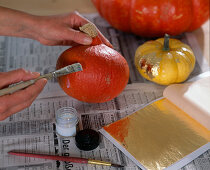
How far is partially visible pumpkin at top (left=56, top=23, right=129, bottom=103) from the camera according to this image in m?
0.91

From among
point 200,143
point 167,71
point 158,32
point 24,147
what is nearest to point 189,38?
point 158,32

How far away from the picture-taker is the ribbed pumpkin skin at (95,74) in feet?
2.97

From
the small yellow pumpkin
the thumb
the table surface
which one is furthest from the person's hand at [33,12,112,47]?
the table surface

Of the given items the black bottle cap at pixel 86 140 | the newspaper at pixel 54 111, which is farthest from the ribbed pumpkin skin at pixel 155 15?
the black bottle cap at pixel 86 140

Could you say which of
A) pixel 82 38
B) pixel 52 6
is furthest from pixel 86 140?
pixel 52 6

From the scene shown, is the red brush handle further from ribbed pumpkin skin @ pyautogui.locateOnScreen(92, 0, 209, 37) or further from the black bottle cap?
ribbed pumpkin skin @ pyautogui.locateOnScreen(92, 0, 209, 37)

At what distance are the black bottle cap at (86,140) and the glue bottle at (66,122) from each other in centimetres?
3

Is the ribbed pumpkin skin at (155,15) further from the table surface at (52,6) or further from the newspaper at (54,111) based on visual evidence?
the table surface at (52,6)

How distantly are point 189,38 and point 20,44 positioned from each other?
2.16 ft

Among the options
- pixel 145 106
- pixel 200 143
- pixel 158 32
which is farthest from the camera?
pixel 158 32

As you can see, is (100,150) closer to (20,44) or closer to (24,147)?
(24,147)

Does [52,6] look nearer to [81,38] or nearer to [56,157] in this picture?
[81,38]

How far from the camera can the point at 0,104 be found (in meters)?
0.77

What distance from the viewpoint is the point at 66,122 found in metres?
0.87
